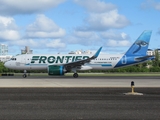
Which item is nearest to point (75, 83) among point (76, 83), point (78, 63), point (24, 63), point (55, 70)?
point (76, 83)

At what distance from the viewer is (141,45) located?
4884 cm

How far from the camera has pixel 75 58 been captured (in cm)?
4697

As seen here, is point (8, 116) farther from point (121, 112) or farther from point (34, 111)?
point (121, 112)

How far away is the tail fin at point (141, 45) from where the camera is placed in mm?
48250

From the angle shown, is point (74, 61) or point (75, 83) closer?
point (75, 83)

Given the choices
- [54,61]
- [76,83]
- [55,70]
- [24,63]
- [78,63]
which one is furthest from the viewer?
[24,63]

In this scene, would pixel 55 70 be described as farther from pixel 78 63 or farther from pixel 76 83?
pixel 76 83

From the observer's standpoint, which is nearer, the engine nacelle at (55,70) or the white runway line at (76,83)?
the white runway line at (76,83)

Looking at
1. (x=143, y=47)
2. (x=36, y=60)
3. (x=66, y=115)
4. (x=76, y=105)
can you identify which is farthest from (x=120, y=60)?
(x=66, y=115)

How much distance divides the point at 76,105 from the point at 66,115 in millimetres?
2888

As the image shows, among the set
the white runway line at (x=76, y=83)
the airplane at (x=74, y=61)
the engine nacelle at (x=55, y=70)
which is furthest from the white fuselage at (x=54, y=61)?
the white runway line at (x=76, y=83)

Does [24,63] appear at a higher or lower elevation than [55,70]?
higher

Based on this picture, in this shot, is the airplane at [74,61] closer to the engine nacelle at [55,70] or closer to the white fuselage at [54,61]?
the white fuselage at [54,61]

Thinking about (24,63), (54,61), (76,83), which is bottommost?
(76,83)
